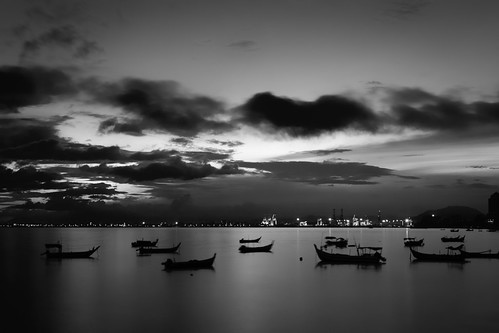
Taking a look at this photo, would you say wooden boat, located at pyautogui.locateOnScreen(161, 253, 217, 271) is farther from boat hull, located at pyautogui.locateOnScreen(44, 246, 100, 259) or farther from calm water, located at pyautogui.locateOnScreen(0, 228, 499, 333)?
boat hull, located at pyautogui.locateOnScreen(44, 246, 100, 259)

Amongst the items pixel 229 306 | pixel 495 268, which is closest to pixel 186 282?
pixel 229 306

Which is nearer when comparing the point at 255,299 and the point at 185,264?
the point at 255,299

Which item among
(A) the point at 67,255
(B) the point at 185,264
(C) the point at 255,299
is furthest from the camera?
(A) the point at 67,255

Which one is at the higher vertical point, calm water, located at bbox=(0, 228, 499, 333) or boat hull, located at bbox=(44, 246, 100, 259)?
boat hull, located at bbox=(44, 246, 100, 259)

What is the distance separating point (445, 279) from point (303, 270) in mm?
12920

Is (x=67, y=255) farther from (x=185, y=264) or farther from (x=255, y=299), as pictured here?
(x=255, y=299)

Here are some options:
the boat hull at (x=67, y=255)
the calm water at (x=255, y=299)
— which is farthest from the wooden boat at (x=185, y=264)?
the boat hull at (x=67, y=255)

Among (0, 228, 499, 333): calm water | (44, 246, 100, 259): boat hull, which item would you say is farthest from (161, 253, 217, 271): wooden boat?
(44, 246, 100, 259): boat hull

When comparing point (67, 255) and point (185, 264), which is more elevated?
point (185, 264)

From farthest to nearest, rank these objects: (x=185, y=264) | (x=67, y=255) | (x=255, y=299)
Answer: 1. (x=67, y=255)
2. (x=185, y=264)
3. (x=255, y=299)

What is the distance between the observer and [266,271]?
47.0 meters

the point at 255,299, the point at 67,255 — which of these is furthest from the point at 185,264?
the point at 67,255

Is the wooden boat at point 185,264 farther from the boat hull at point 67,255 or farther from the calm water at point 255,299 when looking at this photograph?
the boat hull at point 67,255

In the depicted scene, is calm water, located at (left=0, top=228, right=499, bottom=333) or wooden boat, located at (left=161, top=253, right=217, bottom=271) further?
wooden boat, located at (left=161, top=253, right=217, bottom=271)
